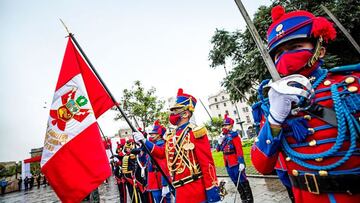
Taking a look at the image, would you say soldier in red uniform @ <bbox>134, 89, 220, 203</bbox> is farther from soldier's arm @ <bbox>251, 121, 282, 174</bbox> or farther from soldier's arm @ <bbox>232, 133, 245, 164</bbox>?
soldier's arm @ <bbox>232, 133, 245, 164</bbox>

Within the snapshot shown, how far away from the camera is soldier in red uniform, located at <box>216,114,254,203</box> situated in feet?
17.9

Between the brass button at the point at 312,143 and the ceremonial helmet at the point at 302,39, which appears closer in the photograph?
the brass button at the point at 312,143

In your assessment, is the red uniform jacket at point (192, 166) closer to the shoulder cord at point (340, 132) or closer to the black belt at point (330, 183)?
the black belt at point (330, 183)

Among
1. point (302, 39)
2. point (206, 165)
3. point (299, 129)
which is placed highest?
point (302, 39)

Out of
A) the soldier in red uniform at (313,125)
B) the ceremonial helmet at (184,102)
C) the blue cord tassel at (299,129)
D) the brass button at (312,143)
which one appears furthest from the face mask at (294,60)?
the ceremonial helmet at (184,102)

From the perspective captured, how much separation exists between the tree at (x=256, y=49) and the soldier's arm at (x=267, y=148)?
4902 mm

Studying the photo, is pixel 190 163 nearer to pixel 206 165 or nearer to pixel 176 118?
pixel 206 165

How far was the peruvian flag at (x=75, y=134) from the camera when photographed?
3111 millimetres

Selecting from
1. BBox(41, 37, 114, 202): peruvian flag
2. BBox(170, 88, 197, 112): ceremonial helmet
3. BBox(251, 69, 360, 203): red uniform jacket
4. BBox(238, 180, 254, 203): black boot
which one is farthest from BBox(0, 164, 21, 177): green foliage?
BBox(251, 69, 360, 203): red uniform jacket

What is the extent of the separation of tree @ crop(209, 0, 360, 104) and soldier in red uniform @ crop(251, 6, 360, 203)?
485 centimetres

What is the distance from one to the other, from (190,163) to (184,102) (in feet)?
3.75

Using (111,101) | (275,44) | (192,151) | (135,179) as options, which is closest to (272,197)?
(192,151)

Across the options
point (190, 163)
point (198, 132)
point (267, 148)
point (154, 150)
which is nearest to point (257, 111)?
point (267, 148)

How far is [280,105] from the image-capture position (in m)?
1.35
